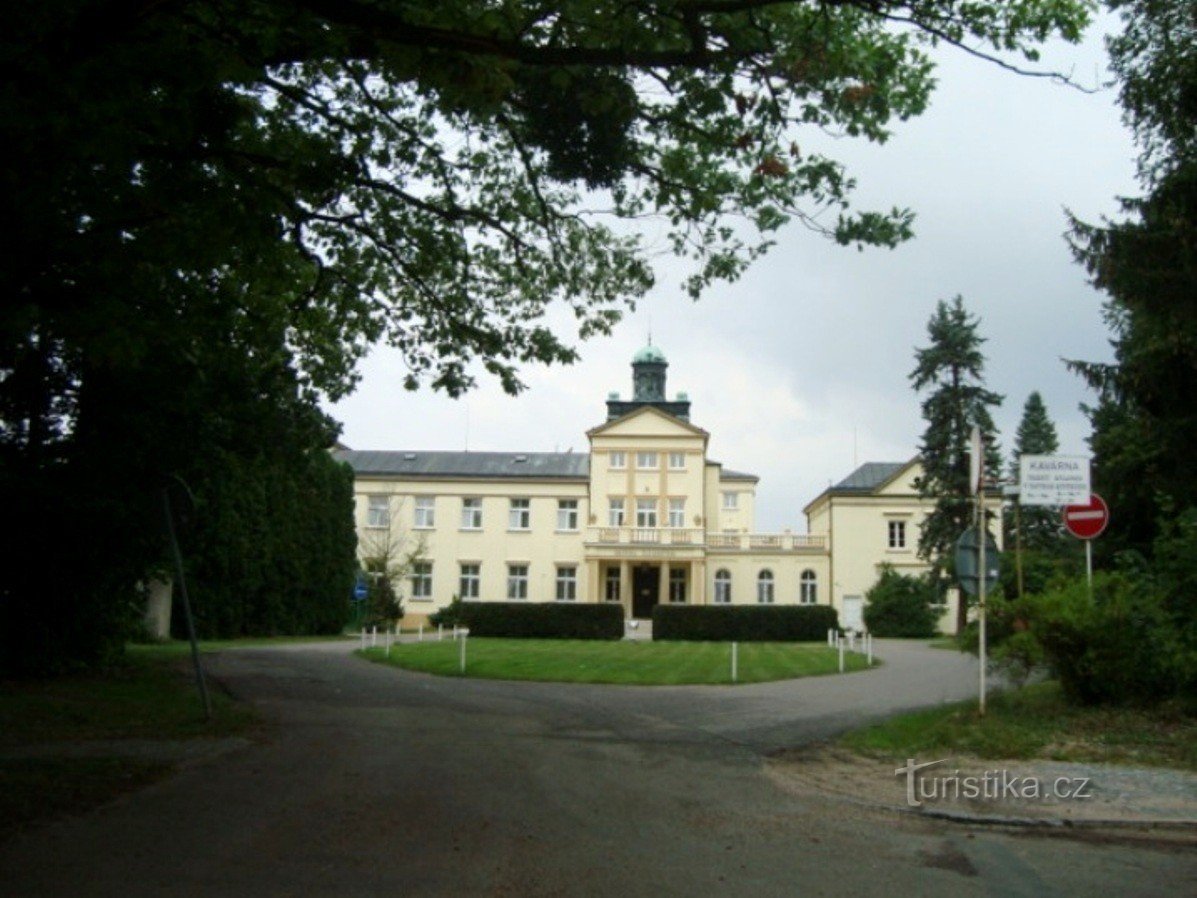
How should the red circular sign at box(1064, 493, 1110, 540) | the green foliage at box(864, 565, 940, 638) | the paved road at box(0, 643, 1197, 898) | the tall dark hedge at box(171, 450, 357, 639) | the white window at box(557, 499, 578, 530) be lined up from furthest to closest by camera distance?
the white window at box(557, 499, 578, 530) → the green foliage at box(864, 565, 940, 638) → the tall dark hedge at box(171, 450, 357, 639) → the red circular sign at box(1064, 493, 1110, 540) → the paved road at box(0, 643, 1197, 898)

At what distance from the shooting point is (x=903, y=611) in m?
53.1

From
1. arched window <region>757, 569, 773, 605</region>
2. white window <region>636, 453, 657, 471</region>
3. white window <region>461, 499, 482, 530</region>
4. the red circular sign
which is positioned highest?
white window <region>636, 453, 657, 471</region>

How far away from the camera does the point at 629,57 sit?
7.55 meters

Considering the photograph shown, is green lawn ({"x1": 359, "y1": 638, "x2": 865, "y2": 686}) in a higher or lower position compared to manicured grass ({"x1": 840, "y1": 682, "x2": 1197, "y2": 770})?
lower

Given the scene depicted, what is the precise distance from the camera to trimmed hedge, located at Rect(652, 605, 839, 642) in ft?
140

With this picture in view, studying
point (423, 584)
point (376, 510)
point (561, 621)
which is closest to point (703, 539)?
point (423, 584)

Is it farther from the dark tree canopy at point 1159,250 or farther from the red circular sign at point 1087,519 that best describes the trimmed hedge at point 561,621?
the red circular sign at point 1087,519

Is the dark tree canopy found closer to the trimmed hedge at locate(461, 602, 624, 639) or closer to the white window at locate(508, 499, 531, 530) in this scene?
the trimmed hedge at locate(461, 602, 624, 639)

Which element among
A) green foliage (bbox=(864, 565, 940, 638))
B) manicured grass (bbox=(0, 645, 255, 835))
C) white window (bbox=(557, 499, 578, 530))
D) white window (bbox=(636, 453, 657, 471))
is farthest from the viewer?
white window (bbox=(557, 499, 578, 530))

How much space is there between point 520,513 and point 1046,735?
56.6 metres

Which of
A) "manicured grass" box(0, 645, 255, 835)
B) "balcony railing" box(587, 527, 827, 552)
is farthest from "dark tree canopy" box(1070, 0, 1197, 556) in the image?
"balcony railing" box(587, 527, 827, 552)

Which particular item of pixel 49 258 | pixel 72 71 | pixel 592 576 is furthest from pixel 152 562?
pixel 592 576

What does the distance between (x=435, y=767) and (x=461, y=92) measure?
5928 millimetres

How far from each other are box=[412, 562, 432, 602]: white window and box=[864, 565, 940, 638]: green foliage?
26172mm
